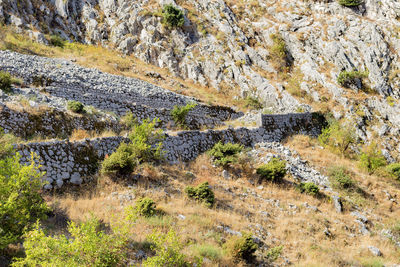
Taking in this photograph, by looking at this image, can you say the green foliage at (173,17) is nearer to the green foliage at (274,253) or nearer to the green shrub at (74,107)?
the green shrub at (74,107)

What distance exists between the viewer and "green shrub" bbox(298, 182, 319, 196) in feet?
43.3

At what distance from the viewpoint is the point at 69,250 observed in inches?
185

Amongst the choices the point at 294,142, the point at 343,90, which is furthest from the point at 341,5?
the point at 294,142

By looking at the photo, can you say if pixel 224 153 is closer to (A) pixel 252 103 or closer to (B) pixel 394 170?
(A) pixel 252 103

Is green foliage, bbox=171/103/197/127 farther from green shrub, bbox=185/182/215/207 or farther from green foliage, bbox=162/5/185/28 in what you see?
green foliage, bbox=162/5/185/28

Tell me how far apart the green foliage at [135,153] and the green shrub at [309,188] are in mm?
7997

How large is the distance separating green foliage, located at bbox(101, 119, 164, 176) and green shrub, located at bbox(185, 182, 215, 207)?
2745mm

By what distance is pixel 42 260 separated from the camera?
4.70 metres

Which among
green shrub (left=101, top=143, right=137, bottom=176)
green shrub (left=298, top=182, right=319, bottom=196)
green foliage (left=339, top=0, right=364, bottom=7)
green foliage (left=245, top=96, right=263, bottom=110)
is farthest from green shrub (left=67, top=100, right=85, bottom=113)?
green foliage (left=339, top=0, right=364, bottom=7)

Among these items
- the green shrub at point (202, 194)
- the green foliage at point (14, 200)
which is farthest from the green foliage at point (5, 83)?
the green shrub at point (202, 194)

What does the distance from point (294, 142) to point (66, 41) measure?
26.1m

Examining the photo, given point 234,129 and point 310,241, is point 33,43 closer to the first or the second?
point 234,129

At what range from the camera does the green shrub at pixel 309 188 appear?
13.2m

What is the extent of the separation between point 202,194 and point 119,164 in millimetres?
3704
